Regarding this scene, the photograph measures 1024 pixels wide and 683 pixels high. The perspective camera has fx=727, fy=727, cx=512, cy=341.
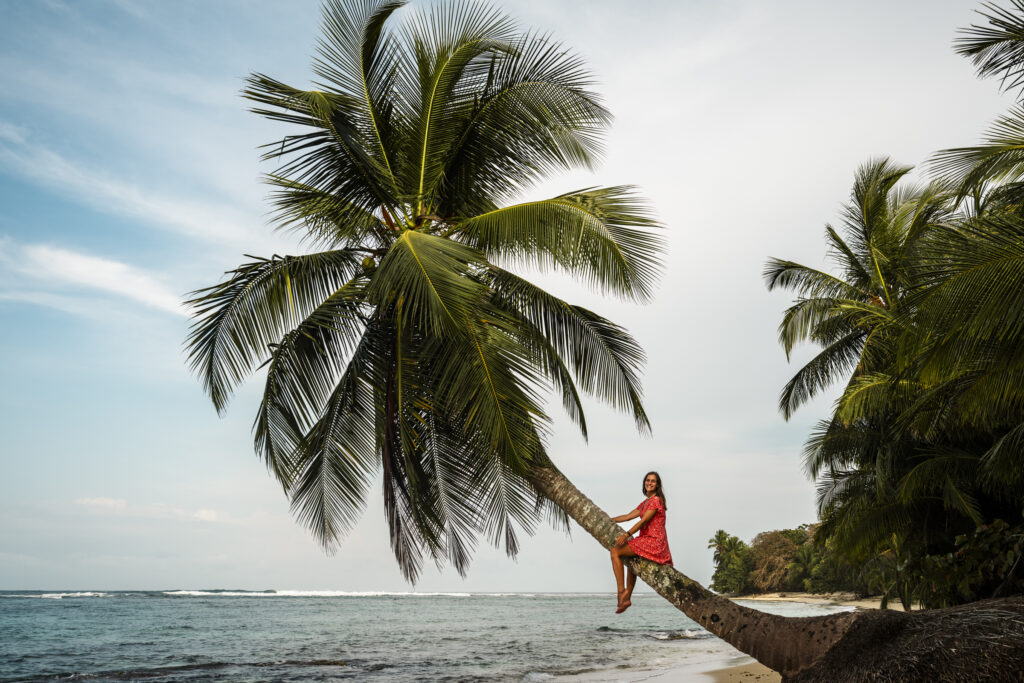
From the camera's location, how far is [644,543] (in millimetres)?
6434

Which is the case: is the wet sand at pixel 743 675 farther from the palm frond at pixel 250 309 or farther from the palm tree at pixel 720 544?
the palm tree at pixel 720 544

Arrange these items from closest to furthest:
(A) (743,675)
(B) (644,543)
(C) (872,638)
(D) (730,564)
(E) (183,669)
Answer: (C) (872,638)
(B) (644,543)
(A) (743,675)
(E) (183,669)
(D) (730,564)

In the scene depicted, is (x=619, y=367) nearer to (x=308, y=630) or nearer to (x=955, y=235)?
(x=955, y=235)

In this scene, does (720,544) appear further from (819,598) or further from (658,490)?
(658,490)

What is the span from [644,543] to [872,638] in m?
1.90

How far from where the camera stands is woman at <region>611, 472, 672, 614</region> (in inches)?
252

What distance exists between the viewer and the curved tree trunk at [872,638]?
477 cm

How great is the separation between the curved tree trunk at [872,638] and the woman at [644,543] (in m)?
0.12

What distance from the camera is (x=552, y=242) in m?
7.84

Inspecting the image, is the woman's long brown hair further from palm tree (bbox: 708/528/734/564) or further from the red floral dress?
palm tree (bbox: 708/528/734/564)

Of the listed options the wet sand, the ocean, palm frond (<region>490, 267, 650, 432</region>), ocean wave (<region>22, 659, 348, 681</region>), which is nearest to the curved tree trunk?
palm frond (<region>490, 267, 650, 432</region>)

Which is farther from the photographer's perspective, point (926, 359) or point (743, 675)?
point (743, 675)

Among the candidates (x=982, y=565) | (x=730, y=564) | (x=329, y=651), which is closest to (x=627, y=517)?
(x=982, y=565)

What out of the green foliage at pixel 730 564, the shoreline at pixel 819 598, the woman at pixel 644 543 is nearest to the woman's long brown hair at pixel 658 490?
the woman at pixel 644 543
